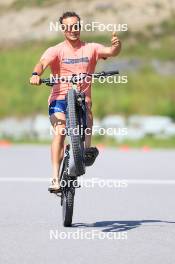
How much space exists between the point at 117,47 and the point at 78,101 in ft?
2.15

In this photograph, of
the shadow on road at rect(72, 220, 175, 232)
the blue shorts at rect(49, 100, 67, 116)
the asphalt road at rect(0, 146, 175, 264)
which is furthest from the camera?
the blue shorts at rect(49, 100, 67, 116)

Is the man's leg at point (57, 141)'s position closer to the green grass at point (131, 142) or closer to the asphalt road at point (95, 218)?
the asphalt road at point (95, 218)

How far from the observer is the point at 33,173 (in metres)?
17.2

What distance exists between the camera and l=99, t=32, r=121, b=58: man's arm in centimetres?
1010

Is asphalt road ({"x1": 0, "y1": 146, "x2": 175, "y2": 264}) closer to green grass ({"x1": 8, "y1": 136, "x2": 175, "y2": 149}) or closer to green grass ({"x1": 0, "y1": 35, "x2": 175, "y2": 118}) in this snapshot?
green grass ({"x1": 8, "y1": 136, "x2": 175, "y2": 149})

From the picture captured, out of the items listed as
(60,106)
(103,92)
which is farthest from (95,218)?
(103,92)

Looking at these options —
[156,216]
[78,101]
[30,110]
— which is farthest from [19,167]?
[30,110]

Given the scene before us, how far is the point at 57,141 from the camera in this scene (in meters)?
10.3

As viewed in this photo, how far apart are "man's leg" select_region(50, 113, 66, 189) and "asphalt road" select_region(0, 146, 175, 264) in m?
0.49

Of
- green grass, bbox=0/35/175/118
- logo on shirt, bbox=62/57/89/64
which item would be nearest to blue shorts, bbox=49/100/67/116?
logo on shirt, bbox=62/57/89/64

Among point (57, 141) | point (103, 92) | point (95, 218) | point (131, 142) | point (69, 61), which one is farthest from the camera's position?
point (103, 92)

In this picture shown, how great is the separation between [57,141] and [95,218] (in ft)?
3.52

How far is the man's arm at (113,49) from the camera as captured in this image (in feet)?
33.1

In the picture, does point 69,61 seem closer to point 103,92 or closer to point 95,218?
point 95,218
